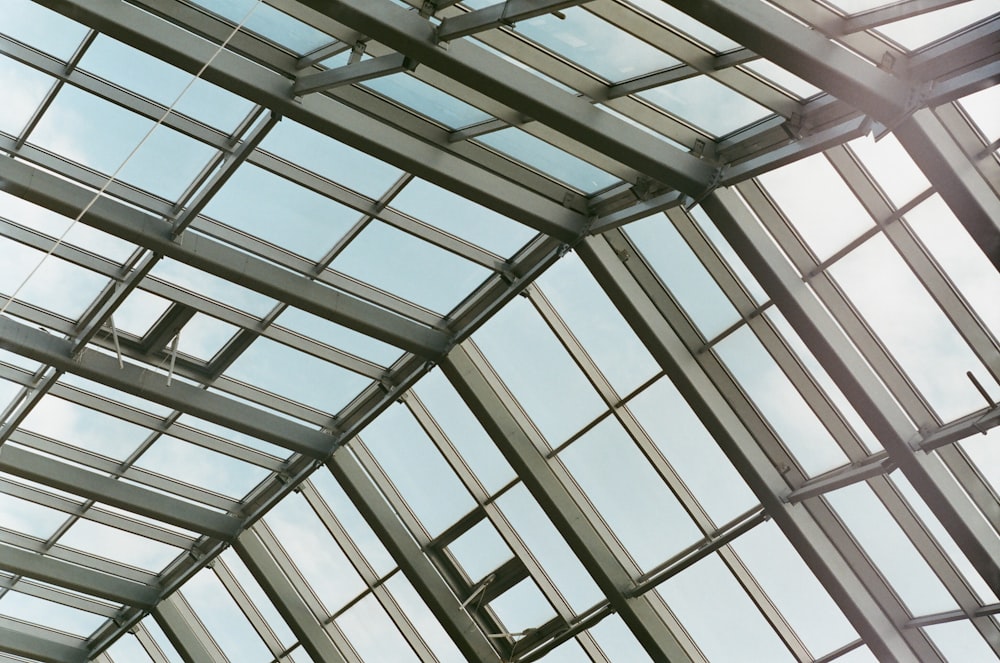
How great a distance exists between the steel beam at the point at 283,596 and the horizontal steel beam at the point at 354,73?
1137 cm

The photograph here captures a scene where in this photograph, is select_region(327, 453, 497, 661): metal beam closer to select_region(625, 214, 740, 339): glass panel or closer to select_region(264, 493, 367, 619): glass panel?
select_region(264, 493, 367, 619): glass panel

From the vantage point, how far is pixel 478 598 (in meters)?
19.5

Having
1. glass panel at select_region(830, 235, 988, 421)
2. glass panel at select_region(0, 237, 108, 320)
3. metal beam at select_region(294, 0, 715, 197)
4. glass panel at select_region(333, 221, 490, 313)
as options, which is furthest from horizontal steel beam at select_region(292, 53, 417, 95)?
glass panel at select_region(0, 237, 108, 320)

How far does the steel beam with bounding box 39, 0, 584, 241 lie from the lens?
12227mm

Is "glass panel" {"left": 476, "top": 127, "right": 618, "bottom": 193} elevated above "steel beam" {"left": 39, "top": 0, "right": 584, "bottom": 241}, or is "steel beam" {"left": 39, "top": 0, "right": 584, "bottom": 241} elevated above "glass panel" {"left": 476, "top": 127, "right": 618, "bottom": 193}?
"steel beam" {"left": 39, "top": 0, "right": 584, "bottom": 241}

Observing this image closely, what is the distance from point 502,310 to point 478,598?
566cm

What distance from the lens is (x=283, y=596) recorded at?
21719 mm

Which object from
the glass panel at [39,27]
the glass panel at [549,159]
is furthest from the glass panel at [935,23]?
the glass panel at [39,27]

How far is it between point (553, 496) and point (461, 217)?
14.4 feet

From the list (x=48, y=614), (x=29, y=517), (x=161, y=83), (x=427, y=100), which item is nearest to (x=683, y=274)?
(x=427, y=100)

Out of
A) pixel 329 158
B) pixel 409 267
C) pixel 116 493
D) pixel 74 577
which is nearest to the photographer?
pixel 329 158

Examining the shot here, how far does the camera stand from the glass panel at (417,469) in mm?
18812

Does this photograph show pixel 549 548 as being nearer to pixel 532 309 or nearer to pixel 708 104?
pixel 532 309

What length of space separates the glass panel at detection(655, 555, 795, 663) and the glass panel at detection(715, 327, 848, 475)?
2544 mm
